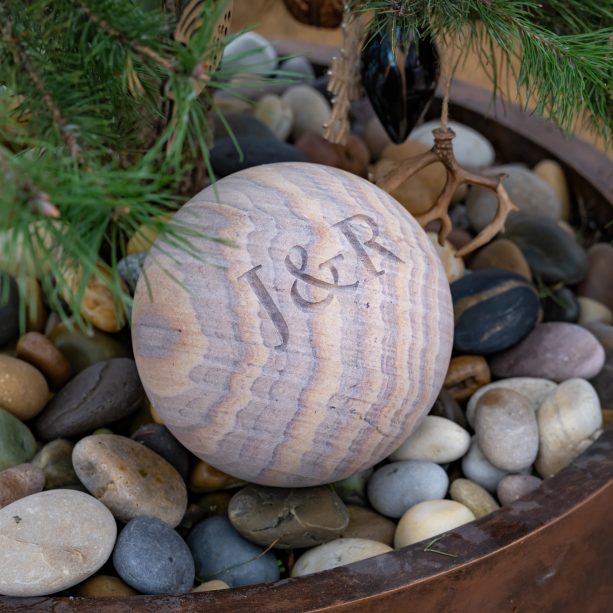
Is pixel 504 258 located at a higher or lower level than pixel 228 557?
higher

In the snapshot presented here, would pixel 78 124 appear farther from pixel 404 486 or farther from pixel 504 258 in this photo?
pixel 504 258

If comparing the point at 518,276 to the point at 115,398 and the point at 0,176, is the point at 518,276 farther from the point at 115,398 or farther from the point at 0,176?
the point at 0,176

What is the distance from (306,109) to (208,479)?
84cm

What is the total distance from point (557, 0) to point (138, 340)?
0.63 m

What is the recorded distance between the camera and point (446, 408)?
105 centimetres

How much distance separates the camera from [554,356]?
3.70 feet

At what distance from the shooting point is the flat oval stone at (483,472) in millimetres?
1014

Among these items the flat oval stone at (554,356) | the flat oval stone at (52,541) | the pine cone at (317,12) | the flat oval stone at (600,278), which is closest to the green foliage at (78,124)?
the flat oval stone at (52,541)

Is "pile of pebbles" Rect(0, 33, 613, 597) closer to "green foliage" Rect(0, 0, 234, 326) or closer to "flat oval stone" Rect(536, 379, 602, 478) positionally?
"flat oval stone" Rect(536, 379, 602, 478)

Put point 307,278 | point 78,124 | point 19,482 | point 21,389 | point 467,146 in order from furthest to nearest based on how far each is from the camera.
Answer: point 467,146 → point 21,389 → point 19,482 → point 307,278 → point 78,124

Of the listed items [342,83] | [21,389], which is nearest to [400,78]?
[342,83]

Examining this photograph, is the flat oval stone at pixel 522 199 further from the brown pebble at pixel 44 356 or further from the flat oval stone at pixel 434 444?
the brown pebble at pixel 44 356

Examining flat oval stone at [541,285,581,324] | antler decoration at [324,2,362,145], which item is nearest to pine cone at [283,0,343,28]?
antler decoration at [324,2,362,145]

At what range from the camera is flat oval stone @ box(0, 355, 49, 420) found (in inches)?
38.3
